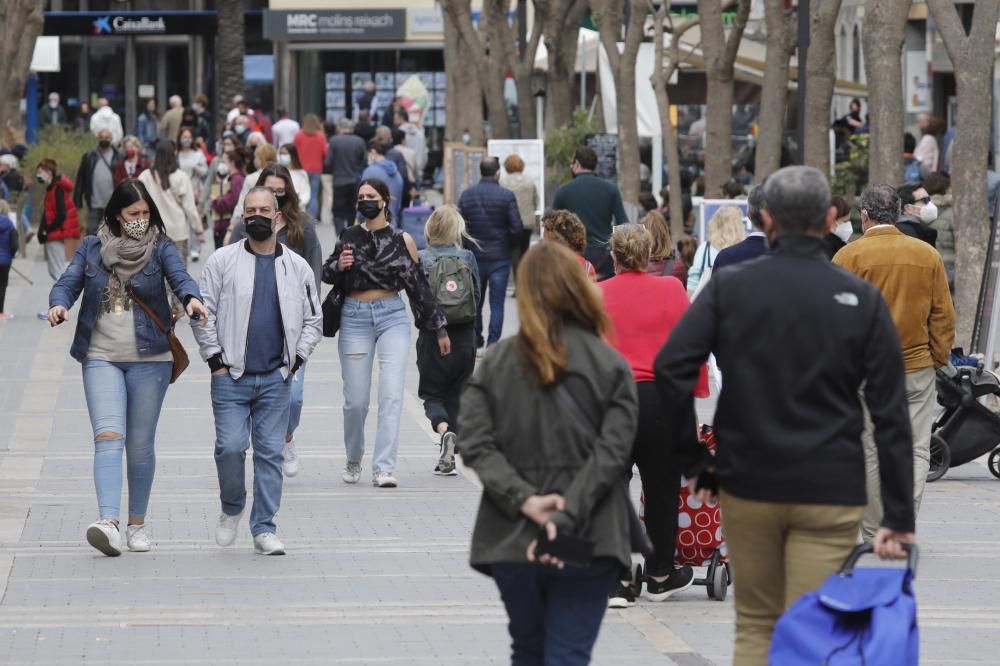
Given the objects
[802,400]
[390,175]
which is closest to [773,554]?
[802,400]

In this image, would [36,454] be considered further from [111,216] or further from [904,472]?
[904,472]

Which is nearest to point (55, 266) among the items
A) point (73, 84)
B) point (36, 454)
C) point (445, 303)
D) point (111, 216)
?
point (36, 454)

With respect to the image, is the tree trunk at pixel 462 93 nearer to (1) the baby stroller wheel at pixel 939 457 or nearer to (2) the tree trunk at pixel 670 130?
(2) the tree trunk at pixel 670 130

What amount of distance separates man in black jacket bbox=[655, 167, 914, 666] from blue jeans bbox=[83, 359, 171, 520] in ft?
13.6

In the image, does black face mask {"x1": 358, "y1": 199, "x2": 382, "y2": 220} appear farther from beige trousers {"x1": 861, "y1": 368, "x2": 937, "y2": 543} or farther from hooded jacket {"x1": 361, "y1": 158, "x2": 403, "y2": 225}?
hooded jacket {"x1": 361, "y1": 158, "x2": 403, "y2": 225}

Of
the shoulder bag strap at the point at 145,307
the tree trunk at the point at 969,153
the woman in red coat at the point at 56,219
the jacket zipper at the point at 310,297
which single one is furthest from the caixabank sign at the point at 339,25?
the shoulder bag strap at the point at 145,307

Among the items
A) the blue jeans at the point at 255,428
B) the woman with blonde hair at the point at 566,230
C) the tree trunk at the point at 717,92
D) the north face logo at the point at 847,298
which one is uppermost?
the tree trunk at the point at 717,92

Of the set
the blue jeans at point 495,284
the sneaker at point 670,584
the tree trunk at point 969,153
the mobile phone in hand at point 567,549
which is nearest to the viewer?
the mobile phone in hand at point 567,549

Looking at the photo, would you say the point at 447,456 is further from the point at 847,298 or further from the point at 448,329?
the point at 847,298

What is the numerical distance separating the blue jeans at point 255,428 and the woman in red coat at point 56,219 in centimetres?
1285

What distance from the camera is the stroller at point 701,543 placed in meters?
8.16

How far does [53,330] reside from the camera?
19875mm

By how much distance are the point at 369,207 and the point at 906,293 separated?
3.14 m

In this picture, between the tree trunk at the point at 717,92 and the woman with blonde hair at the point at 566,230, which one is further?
the tree trunk at the point at 717,92
